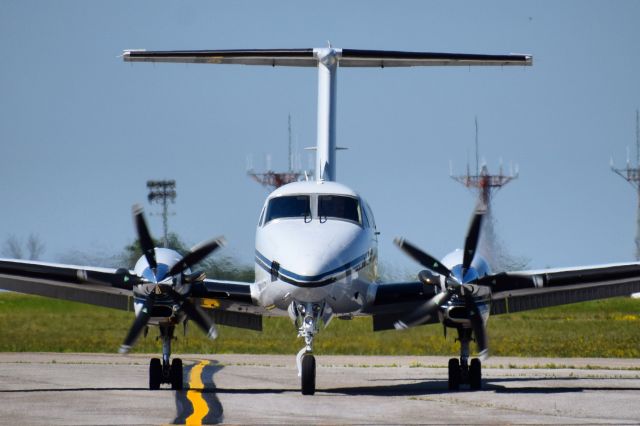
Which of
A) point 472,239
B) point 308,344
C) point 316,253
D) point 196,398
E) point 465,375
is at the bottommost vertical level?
point 196,398

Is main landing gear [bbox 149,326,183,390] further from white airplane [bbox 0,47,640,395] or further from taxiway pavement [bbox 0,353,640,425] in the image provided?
taxiway pavement [bbox 0,353,640,425]

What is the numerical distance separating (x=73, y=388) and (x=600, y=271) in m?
10.5

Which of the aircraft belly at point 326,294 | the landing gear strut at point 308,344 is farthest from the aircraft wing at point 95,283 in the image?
the landing gear strut at point 308,344

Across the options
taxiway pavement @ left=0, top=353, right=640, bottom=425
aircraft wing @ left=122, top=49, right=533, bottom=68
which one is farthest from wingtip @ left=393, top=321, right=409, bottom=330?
aircraft wing @ left=122, top=49, right=533, bottom=68

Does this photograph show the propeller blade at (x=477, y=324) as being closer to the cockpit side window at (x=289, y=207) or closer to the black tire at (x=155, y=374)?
the cockpit side window at (x=289, y=207)

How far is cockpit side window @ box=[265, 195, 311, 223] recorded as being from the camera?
21656 millimetres

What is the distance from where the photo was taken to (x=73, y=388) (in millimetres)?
22469

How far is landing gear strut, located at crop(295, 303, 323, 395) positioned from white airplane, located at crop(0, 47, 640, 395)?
0.9 inches

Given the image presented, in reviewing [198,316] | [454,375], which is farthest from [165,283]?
[454,375]

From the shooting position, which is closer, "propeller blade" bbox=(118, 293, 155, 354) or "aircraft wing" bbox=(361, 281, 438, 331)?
"propeller blade" bbox=(118, 293, 155, 354)

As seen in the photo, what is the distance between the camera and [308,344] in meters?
20.3

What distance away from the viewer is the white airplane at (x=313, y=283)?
20.5m

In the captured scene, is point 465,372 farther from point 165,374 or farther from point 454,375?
point 165,374

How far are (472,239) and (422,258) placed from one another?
101 cm
